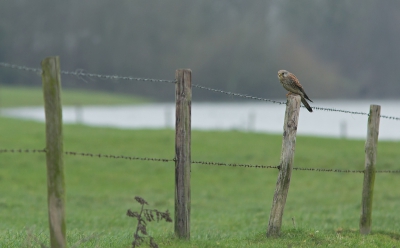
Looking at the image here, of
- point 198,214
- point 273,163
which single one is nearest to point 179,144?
point 198,214

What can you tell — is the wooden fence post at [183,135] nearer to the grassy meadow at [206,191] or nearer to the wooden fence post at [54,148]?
the grassy meadow at [206,191]

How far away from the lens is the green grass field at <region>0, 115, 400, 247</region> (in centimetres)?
1046

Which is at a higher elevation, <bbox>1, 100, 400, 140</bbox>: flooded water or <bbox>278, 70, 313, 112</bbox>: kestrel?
<bbox>1, 100, 400, 140</bbox>: flooded water

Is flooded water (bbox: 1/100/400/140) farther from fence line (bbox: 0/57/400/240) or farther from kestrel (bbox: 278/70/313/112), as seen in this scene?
fence line (bbox: 0/57/400/240)

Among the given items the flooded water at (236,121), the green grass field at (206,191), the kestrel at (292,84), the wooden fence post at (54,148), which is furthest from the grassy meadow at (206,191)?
the flooded water at (236,121)

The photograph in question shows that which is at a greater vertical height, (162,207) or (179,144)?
(179,144)

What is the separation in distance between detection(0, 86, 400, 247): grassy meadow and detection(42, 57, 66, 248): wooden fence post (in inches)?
45.8

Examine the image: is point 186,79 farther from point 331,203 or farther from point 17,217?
point 331,203

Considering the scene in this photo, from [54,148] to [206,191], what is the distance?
18.1m

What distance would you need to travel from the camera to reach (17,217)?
1684 cm

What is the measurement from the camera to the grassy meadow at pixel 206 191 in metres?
10.5

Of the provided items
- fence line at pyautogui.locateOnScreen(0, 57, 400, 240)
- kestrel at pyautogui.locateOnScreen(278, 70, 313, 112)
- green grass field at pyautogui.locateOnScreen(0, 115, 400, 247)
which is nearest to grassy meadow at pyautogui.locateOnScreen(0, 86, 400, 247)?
green grass field at pyautogui.locateOnScreen(0, 115, 400, 247)

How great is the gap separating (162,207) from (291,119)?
1147cm

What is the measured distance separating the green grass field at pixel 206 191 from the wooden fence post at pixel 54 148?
1455 mm
